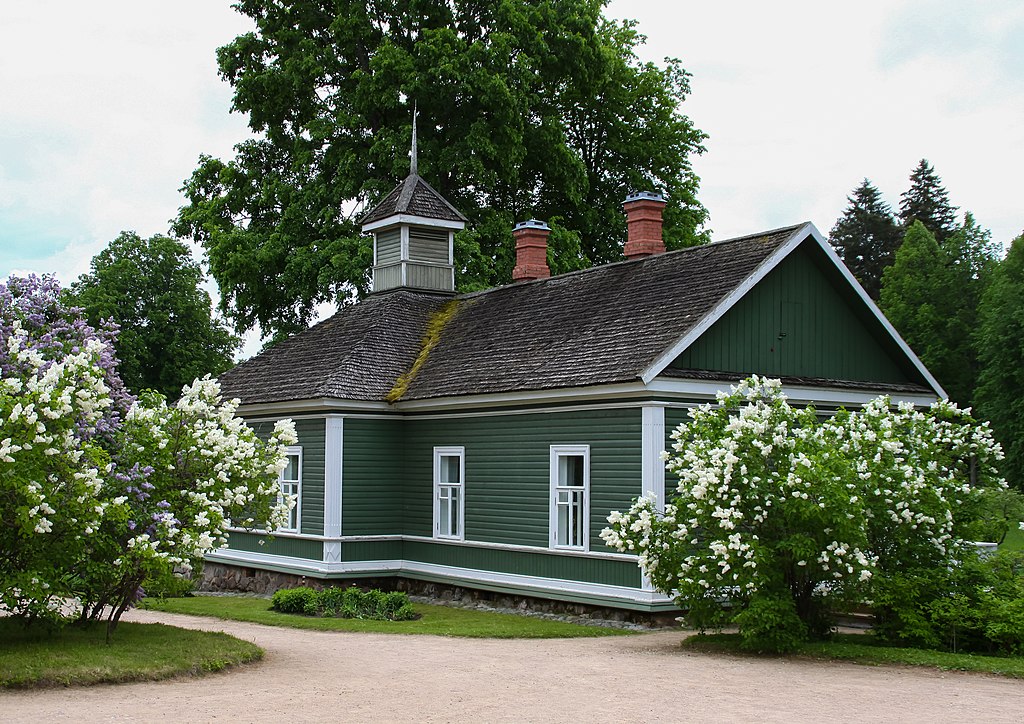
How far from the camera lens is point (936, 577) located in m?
14.8

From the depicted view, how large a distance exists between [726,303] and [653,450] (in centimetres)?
251

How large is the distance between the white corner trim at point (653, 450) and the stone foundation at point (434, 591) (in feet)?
5.94

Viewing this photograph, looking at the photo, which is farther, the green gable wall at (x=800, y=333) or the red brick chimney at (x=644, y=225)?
the red brick chimney at (x=644, y=225)

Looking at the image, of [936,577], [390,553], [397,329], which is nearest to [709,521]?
[936,577]

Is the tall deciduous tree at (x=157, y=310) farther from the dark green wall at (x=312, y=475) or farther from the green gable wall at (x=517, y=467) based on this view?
the green gable wall at (x=517, y=467)

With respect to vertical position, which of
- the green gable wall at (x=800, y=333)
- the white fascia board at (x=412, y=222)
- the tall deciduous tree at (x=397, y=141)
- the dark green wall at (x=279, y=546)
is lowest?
the dark green wall at (x=279, y=546)

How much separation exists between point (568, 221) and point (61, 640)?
78.5 feet

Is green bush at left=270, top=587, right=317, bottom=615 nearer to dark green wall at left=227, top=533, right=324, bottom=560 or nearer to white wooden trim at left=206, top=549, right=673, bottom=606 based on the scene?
dark green wall at left=227, top=533, right=324, bottom=560

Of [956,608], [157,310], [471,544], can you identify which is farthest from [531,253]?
[157,310]

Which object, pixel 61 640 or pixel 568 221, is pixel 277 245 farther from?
pixel 61 640

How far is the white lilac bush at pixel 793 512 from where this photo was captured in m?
14.1

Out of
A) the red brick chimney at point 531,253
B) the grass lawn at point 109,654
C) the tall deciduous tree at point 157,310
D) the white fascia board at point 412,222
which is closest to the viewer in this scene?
the grass lawn at point 109,654

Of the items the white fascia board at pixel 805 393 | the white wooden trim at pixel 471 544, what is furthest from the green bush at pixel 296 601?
the white fascia board at pixel 805 393

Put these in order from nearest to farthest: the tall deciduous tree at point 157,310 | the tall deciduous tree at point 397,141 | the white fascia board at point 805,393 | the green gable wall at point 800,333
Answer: the white fascia board at point 805,393, the green gable wall at point 800,333, the tall deciduous tree at point 397,141, the tall deciduous tree at point 157,310
